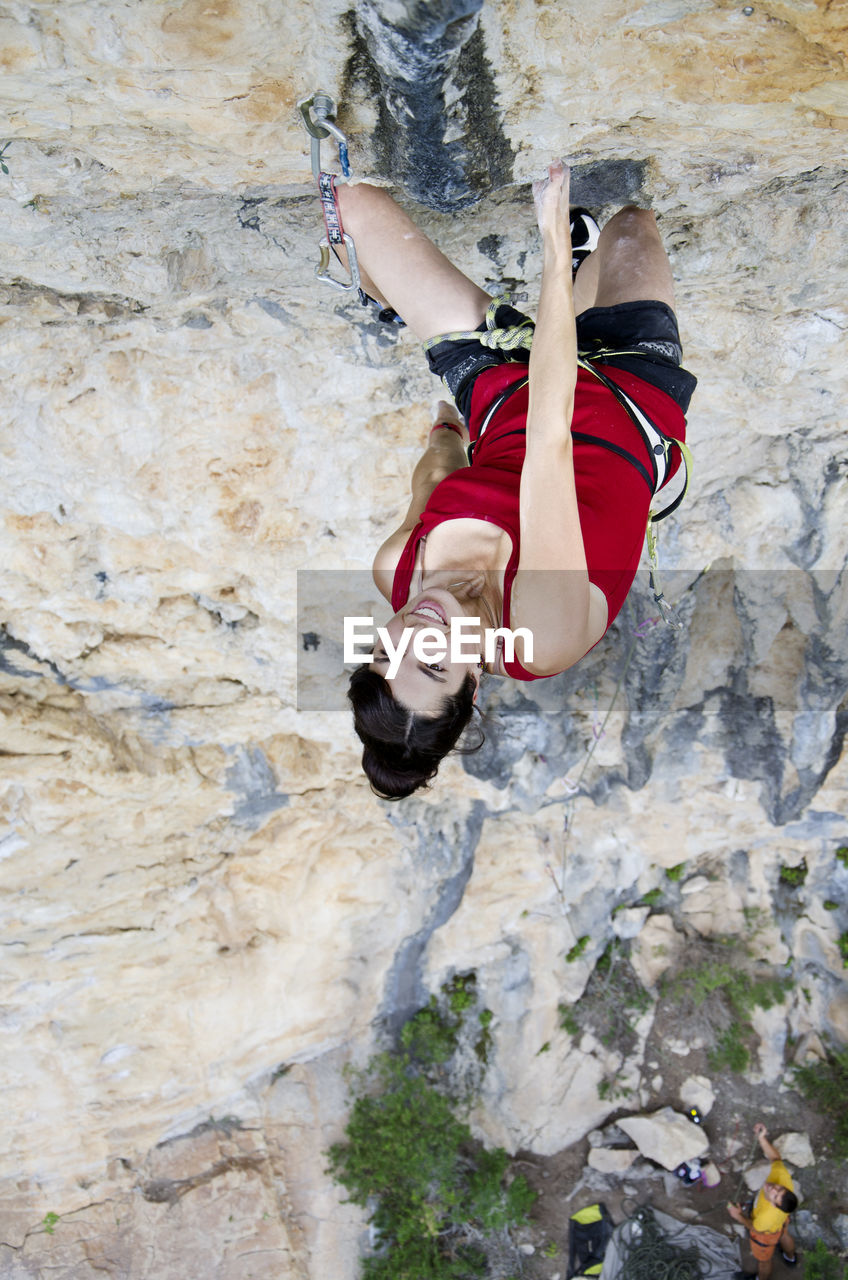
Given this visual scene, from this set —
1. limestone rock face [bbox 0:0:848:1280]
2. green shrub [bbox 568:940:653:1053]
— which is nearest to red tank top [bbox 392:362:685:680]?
limestone rock face [bbox 0:0:848:1280]

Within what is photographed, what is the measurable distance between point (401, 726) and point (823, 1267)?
20.2 feet

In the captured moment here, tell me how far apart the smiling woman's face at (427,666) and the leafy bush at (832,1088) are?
5.76 meters

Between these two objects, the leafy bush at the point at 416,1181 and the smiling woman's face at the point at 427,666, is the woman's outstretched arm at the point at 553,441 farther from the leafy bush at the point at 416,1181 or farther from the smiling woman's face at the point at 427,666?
the leafy bush at the point at 416,1181

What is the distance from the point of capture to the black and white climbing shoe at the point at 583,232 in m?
1.99

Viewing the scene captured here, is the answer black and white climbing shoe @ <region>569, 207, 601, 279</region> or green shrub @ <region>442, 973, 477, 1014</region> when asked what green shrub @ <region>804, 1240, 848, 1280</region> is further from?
black and white climbing shoe @ <region>569, 207, 601, 279</region>

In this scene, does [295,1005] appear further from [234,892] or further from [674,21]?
[674,21]

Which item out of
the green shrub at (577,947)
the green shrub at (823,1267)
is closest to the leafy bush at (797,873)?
the green shrub at (577,947)

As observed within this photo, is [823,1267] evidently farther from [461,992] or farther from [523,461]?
[523,461]

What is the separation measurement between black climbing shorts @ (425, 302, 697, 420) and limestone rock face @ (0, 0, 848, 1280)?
1.05ft

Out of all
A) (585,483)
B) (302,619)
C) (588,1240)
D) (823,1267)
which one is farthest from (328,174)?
(823,1267)

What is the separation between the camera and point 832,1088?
5.62 m

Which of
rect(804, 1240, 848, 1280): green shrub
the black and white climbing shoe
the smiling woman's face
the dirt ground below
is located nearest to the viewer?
the smiling woman's face

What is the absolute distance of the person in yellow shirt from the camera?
5.33 meters

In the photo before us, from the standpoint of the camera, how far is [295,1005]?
4.73 m
